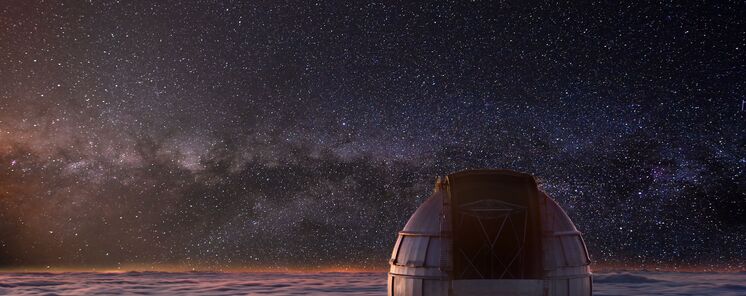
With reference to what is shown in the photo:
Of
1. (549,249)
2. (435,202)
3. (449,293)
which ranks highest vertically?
(435,202)

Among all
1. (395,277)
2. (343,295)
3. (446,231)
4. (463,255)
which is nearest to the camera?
(446,231)

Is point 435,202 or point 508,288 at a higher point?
point 435,202

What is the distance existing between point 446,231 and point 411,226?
4.54 ft

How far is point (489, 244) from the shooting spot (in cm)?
1304

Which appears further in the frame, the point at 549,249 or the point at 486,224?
the point at 486,224

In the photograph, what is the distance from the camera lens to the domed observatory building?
11.0 m

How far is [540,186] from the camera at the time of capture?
12484mm

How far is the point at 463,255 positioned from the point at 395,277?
1827 mm

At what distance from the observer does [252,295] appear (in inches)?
1697

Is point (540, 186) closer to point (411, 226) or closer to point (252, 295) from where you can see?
point (411, 226)

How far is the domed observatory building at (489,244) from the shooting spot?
11023mm

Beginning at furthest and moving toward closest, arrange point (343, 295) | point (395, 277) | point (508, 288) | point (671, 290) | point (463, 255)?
point (671, 290) → point (343, 295) → point (463, 255) → point (395, 277) → point (508, 288)

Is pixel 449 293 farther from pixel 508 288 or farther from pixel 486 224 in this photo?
pixel 486 224

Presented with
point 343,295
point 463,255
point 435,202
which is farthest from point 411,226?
point 343,295
